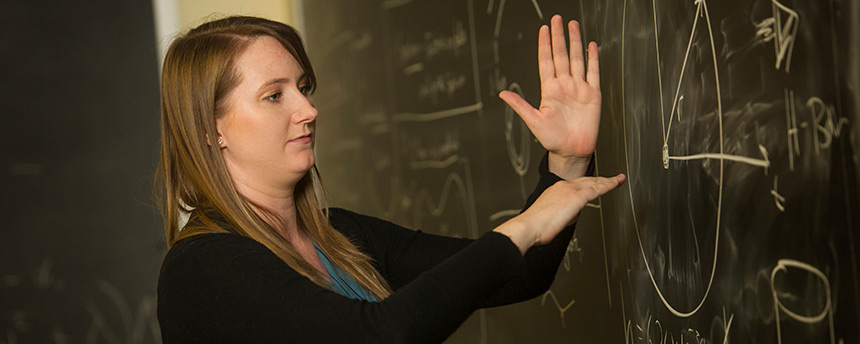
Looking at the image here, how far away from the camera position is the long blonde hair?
52.3 inches

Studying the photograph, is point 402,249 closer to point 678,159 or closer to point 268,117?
point 268,117

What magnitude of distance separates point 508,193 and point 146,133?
2.24 meters

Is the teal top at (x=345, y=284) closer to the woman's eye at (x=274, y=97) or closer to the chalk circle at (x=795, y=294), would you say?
the woman's eye at (x=274, y=97)

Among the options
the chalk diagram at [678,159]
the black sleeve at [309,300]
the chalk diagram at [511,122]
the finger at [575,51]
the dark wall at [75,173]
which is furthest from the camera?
the dark wall at [75,173]

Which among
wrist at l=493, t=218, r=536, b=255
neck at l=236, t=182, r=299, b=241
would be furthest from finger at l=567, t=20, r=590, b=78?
neck at l=236, t=182, r=299, b=241

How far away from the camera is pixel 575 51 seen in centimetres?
127

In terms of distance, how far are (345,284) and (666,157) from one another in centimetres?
55

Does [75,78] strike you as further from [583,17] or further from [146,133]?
[583,17]

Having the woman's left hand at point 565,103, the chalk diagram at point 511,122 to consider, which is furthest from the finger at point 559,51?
the chalk diagram at point 511,122

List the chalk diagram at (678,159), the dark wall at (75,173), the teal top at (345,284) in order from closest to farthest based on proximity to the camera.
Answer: the chalk diagram at (678,159) < the teal top at (345,284) < the dark wall at (75,173)

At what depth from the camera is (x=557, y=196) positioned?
116 centimetres

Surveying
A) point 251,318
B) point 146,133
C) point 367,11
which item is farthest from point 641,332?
point 146,133

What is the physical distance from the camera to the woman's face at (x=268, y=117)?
133 centimetres

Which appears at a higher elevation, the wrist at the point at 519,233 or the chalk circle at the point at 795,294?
the wrist at the point at 519,233
